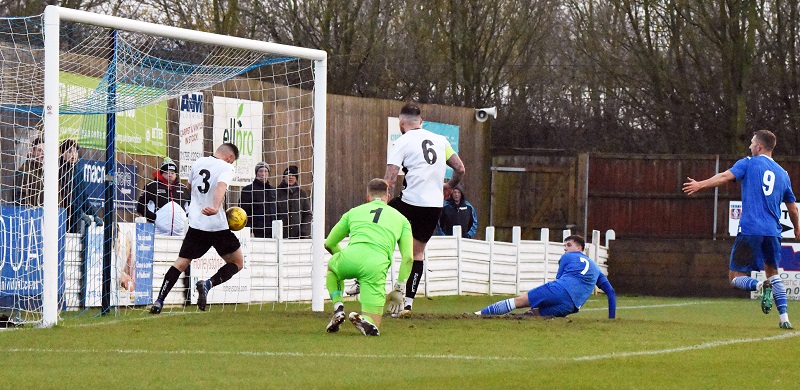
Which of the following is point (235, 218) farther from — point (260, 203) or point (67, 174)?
point (260, 203)

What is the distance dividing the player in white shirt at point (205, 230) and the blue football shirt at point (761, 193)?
526 cm

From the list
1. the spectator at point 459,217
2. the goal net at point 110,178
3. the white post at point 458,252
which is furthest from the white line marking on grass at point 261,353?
the spectator at point 459,217

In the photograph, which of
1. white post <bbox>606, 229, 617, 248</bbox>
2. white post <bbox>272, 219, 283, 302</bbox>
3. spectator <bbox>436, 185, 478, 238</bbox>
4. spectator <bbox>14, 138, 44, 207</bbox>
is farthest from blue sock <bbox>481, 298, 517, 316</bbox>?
white post <bbox>606, 229, 617, 248</bbox>

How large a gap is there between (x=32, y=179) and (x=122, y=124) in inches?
Result: 149

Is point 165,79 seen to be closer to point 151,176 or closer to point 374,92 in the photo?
point 151,176

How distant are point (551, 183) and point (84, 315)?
17.5 metres

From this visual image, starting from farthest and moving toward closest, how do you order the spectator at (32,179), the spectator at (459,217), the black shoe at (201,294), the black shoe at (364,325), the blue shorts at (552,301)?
the spectator at (459,217), the spectator at (32,179), the black shoe at (201,294), the blue shorts at (552,301), the black shoe at (364,325)

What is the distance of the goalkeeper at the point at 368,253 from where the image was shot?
34.6 ft

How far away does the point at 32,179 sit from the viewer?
14281 millimetres

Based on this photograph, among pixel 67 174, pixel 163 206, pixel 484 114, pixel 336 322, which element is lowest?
pixel 336 322

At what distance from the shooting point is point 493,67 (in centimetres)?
3200

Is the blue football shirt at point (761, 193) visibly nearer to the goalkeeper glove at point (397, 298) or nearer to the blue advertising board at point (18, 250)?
the goalkeeper glove at point (397, 298)

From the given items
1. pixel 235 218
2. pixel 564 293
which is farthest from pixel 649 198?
pixel 235 218

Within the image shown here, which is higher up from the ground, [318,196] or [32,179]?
[32,179]
